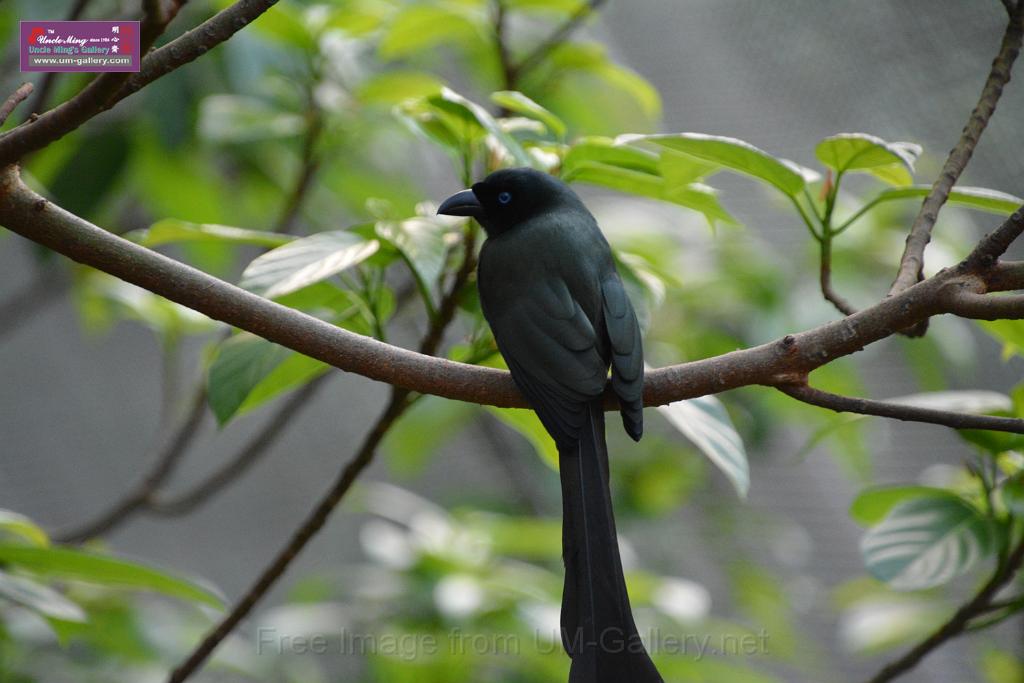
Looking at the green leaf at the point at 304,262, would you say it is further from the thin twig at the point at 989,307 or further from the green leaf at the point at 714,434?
the thin twig at the point at 989,307

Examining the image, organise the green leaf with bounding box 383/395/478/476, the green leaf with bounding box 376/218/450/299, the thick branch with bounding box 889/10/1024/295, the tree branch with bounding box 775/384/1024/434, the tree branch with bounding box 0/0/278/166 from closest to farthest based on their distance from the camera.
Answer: the tree branch with bounding box 0/0/278/166 < the tree branch with bounding box 775/384/1024/434 < the thick branch with bounding box 889/10/1024/295 < the green leaf with bounding box 376/218/450/299 < the green leaf with bounding box 383/395/478/476

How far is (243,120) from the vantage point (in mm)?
1930

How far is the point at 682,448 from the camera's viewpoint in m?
2.74

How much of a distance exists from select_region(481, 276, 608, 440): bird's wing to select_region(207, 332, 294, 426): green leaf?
A: 0.84 feet

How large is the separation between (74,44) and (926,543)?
1200 millimetres

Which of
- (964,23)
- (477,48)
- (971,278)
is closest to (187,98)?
(477,48)

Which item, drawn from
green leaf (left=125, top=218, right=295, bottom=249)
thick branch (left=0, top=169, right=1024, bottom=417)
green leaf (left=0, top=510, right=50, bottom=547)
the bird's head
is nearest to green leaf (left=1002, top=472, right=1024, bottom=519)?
thick branch (left=0, top=169, right=1024, bottom=417)

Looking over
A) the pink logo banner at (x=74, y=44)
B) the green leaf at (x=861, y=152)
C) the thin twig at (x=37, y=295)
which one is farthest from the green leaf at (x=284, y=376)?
the thin twig at (x=37, y=295)

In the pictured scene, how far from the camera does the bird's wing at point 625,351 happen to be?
3.38 feet

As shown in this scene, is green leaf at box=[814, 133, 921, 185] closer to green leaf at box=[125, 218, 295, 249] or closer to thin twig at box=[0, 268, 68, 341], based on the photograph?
green leaf at box=[125, 218, 295, 249]

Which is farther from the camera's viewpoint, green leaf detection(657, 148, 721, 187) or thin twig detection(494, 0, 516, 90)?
thin twig detection(494, 0, 516, 90)

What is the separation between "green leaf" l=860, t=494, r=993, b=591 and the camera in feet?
4.03

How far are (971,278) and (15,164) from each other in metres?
0.83

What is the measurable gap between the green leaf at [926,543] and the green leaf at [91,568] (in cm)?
84
